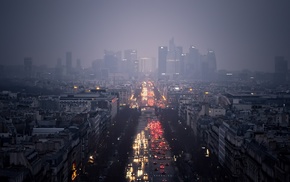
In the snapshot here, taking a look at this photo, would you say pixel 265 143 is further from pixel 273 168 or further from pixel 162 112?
pixel 162 112

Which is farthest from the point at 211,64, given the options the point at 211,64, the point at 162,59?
the point at 162,59

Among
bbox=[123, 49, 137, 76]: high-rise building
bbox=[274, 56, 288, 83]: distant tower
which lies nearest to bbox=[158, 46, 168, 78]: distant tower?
bbox=[123, 49, 137, 76]: high-rise building

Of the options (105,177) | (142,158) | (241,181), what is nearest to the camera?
(241,181)

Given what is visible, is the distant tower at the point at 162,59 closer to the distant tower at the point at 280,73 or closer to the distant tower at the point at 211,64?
the distant tower at the point at 211,64

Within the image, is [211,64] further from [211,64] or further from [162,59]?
[162,59]

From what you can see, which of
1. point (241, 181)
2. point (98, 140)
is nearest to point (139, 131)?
point (98, 140)

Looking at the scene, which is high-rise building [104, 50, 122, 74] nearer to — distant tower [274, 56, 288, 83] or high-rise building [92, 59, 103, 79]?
high-rise building [92, 59, 103, 79]

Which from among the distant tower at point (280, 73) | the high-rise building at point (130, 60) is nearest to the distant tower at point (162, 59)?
the high-rise building at point (130, 60)

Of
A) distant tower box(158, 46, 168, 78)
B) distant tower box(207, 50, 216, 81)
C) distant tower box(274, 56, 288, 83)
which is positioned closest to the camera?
distant tower box(274, 56, 288, 83)

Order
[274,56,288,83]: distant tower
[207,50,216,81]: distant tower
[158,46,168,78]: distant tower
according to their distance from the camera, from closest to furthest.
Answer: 1. [274,56,288,83]: distant tower
2. [207,50,216,81]: distant tower
3. [158,46,168,78]: distant tower
